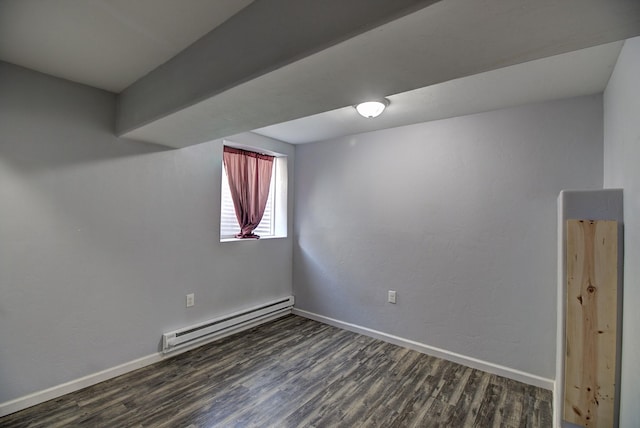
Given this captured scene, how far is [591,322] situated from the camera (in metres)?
1.48

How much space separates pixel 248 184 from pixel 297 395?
2317 millimetres

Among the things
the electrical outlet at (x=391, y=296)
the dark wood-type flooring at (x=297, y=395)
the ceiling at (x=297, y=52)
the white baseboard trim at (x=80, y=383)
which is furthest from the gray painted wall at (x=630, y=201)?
the white baseboard trim at (x=80, y=383)

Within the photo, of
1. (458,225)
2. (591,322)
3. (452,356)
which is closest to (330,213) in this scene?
(458,225)

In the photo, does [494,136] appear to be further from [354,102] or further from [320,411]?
[320,411]

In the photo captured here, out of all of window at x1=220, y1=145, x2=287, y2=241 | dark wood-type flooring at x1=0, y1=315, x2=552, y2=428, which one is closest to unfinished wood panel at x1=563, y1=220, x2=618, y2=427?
dark wood-type flooring at x1=0, y1=315, x2=552, y2=428

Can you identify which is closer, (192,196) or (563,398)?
(563,398)

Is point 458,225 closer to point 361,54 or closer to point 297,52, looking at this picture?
point 361,54

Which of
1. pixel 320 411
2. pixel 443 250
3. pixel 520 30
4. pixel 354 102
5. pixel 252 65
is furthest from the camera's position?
pixel 443 250

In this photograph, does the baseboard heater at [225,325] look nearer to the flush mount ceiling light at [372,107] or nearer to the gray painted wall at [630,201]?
the flush mount ceiling light at [372,107]

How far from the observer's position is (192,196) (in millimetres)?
2844

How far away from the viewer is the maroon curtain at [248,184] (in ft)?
10.9

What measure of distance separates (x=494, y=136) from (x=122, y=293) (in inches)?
138

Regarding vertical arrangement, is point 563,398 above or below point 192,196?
below

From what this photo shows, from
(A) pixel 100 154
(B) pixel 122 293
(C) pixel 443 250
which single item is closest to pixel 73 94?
(A) pixel 100 154
